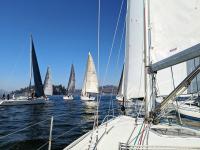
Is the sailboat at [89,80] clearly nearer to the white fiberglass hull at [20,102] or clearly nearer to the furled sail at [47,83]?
the furled sail at [47,83]

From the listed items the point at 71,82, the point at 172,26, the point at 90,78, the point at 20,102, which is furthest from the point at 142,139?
the point at 71,82

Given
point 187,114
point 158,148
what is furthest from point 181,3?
point 187,114

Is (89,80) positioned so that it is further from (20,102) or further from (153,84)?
(153,84)

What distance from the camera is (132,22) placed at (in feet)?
30.6

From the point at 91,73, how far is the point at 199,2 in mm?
63603

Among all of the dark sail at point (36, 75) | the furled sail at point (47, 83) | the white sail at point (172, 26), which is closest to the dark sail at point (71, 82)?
the furled sail at point (47, 83)

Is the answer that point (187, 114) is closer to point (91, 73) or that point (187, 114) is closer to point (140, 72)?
point (140, 72)

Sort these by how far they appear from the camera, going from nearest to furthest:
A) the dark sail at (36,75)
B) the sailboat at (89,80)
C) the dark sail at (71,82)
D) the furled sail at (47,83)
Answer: the dark sail at (36,75), the sailboat at (89,80), the furled sail at (47,83), the dark sail at (71,82)

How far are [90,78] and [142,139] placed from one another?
64415mm

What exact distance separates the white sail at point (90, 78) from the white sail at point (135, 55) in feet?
197

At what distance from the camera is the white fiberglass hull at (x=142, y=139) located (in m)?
5.47

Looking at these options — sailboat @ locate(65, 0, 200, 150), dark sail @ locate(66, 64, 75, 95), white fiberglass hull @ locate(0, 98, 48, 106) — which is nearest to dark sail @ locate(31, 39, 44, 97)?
white fiberglass hull @ locate(0, 98, 48, 106)

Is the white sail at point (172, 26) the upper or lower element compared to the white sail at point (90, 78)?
lower

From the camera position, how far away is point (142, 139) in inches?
236
